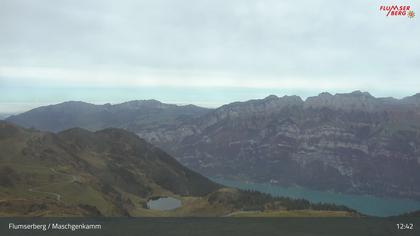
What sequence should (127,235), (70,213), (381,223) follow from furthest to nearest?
(70,213) → (381,223) → (127,235)

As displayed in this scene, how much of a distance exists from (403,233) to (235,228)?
137 ft

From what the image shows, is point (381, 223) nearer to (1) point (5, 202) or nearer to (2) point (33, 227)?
(2) point (33, 227)

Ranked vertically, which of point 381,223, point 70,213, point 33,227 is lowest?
point 70,213

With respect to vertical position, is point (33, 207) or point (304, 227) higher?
point (304, 227)

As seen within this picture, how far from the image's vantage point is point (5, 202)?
19500cm

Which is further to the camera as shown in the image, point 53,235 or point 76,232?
point 76,232

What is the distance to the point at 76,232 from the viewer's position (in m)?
77.0

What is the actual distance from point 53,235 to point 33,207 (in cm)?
12576

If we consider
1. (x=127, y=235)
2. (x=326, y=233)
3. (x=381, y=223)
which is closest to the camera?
(x=326, y=233)

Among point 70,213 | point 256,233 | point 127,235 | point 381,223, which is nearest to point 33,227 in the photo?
point 127,235

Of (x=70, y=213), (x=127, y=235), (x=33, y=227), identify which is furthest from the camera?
(x=70, y=213)

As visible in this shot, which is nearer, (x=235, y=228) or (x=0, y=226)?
(x=0, y=226)

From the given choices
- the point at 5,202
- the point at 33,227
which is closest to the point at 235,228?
the point at 33,227

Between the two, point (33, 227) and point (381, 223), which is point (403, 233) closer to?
point (381, 223)
